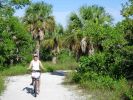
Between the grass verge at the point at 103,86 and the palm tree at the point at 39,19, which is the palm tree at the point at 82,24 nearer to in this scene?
the palm tree at the point at 39,19

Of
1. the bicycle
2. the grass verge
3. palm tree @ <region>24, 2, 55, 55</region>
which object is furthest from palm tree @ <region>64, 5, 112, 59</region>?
the bicycle

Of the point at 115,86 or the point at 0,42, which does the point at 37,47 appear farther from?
the point at 115,86

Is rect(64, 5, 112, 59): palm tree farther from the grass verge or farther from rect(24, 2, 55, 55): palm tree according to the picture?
the grass verge

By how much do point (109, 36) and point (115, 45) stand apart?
73 cm

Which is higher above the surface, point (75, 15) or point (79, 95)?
point (75, 15)

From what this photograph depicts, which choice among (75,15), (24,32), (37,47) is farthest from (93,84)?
(37,47)

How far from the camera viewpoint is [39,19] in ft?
177

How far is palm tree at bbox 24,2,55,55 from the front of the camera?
53.3 m

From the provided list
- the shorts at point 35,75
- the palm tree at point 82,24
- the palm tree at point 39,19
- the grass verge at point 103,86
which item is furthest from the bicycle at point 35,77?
the palm tree at point 39,19

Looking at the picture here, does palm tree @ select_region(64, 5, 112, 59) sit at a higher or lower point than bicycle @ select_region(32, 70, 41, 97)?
higher

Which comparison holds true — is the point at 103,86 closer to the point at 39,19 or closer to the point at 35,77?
the point at 35,77

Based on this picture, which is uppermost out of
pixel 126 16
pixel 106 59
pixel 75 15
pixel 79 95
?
pixel 75 15

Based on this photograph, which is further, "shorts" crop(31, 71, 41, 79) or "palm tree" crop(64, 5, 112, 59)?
"palm tree" crop(64, 5, 112, 59)

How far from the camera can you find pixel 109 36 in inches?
914
